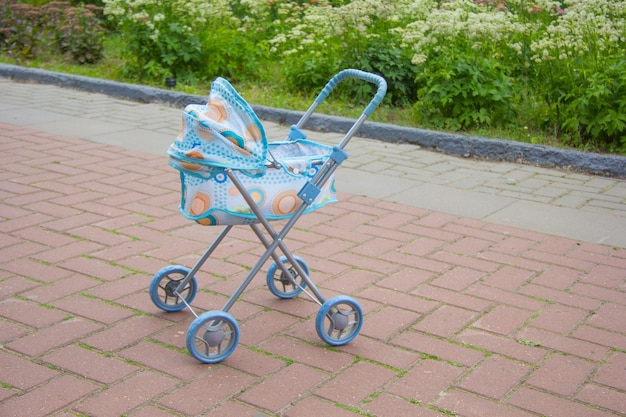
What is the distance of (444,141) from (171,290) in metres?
3.91

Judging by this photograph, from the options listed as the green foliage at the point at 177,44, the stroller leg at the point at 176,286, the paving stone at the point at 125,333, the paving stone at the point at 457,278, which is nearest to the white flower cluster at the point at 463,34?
the green foliage at the point at 177,44

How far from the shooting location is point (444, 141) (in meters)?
7.16

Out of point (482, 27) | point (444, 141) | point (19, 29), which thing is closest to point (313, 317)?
point (444, 141)

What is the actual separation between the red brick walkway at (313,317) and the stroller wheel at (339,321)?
0.21 ft

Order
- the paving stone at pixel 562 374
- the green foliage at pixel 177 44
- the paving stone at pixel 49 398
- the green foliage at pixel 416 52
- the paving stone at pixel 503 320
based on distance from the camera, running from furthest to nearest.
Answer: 1. the green foliage at pixel 177 44
2. the green foliage at pixel 416 52
3. the paving stone at pixel 503 320
4. the paving stone at pixel 562 374
5. the paving stone at pixel 49 398

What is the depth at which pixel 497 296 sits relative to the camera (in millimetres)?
4215

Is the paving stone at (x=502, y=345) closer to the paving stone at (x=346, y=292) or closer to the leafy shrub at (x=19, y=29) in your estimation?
the paving stone at (x=346, y=292)

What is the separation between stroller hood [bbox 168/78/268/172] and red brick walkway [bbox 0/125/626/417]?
87cm

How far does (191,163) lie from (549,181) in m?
3.94

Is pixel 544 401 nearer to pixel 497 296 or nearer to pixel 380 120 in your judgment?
pixel 497 296

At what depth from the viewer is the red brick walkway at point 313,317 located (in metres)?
3.16

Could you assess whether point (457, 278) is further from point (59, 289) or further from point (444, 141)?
point (444, 141)

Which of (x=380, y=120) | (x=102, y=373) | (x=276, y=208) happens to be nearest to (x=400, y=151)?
(x=380, y=120)

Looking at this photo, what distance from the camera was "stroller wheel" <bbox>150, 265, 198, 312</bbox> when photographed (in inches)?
151
